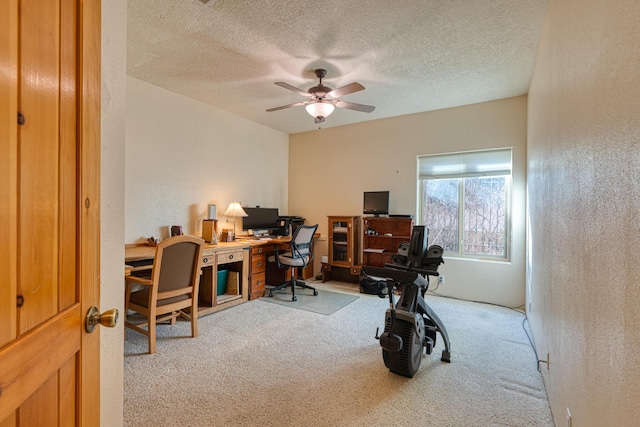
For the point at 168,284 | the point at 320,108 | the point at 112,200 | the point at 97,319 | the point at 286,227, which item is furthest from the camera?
the point at 286,227

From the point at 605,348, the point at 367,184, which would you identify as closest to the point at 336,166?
the point at 367,184

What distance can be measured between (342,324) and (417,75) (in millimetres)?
2938

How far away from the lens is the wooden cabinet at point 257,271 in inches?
162

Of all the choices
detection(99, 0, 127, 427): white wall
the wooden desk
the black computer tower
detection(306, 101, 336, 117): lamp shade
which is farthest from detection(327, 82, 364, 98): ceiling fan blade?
the black computer tower

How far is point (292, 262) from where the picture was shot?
420cm

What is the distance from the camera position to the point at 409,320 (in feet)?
7.19

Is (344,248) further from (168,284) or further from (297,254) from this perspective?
(168,284)

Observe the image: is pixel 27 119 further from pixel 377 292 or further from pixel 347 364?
pixel 377 292

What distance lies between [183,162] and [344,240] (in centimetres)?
282

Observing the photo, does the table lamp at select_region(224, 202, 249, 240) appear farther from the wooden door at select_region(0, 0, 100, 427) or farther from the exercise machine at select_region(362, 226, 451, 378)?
the wooden door at select_region(0, 0, 100, 427)

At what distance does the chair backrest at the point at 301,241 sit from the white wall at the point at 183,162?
4.10 feet

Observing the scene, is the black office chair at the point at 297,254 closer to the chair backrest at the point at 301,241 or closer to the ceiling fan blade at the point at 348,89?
the chair backrest at the point at 301,241

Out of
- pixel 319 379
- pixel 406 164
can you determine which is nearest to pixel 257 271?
pixel 319 379

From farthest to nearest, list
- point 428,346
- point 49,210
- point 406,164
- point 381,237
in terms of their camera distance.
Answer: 1. point 381,237
2. point 406,164
3. point 428,346
4. point 49,210
